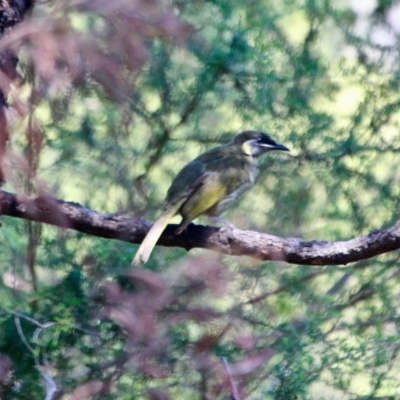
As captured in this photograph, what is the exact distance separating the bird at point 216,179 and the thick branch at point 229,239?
20cm

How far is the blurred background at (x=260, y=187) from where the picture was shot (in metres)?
5.49

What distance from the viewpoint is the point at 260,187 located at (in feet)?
24.8

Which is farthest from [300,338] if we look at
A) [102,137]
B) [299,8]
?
[299,8]

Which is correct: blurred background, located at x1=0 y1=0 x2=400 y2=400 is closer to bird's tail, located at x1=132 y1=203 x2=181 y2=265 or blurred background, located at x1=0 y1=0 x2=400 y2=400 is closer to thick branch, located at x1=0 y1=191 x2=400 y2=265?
bird's tail, located at x1=132 y1=203 x2=181 y2=265

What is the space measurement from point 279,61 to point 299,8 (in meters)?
0.47

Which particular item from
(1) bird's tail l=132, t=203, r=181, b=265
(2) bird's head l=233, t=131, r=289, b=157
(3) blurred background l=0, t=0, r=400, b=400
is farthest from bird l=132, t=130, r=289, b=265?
(3) blurred background l=0, t=0, r=400, b=400

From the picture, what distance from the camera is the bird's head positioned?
666cm

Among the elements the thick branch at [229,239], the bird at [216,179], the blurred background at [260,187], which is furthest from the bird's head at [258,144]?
the thick branch at [229,239]

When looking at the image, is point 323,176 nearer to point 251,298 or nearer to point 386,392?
point 251,298

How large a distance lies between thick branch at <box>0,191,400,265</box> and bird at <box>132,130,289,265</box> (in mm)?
196

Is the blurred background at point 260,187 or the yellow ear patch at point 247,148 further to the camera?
the yellow ear patch at point 247,148

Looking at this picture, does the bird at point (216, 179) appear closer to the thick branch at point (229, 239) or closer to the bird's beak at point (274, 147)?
the bird's beak at point (274, 147)

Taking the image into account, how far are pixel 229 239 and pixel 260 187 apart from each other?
99.4 inches

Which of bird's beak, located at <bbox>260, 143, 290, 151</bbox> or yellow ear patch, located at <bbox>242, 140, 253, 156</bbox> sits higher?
bird's beak, located at <bbox>260, 143, 290, 151</bbox>
